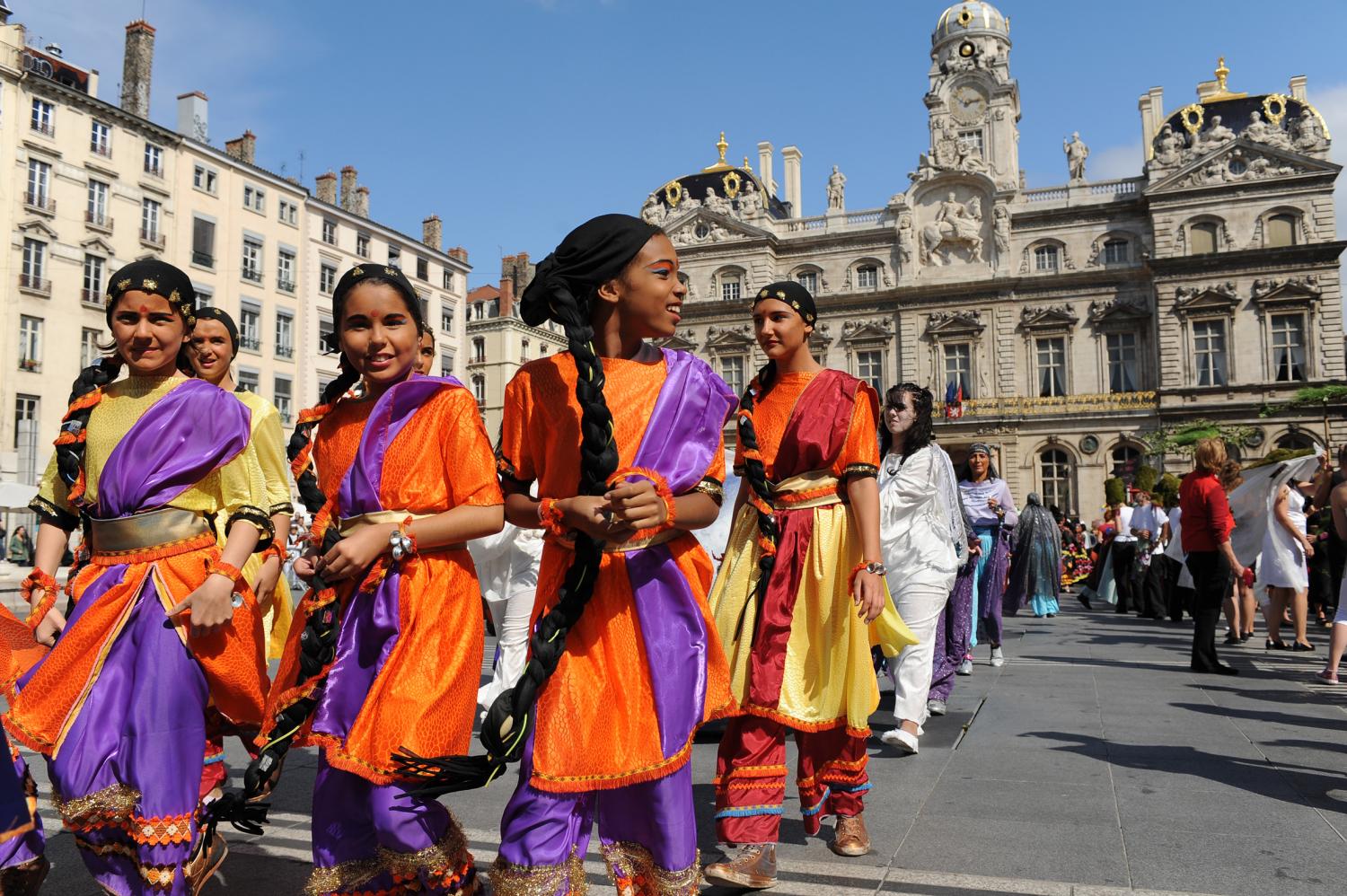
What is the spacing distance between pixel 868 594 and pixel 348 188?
155ft

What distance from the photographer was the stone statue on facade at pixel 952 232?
43.5m

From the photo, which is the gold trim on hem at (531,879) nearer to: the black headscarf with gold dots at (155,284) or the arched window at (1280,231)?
the black headscarf with gold dots at (155,284)

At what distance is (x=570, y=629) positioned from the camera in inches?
99.4

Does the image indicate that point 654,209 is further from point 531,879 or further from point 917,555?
point 531,879

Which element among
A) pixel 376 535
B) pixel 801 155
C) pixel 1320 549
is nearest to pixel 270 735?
pixel 376 535

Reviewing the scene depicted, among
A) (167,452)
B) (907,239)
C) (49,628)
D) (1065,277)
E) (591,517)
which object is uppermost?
(907,239)

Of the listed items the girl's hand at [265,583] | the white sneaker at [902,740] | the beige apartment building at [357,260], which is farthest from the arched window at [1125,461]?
the girl's hand at [265,583]

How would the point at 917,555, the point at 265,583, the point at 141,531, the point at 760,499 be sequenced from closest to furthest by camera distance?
1. the point at 141,531
2. the point at 265,583
3. the point at 760,499
4. the point at 917,555

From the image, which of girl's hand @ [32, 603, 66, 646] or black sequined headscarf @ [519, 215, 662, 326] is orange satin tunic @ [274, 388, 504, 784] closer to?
black sequined headscarf @ [519, 215, 662, 326]

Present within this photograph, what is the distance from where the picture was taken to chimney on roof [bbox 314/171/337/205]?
146 ft

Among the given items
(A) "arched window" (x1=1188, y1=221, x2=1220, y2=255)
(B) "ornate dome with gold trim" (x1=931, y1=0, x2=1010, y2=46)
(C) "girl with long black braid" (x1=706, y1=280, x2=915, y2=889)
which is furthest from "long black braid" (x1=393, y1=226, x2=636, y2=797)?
(B) "ornate dome with gold trim" (x1=931, y1=0, x2=1010, y2=46)

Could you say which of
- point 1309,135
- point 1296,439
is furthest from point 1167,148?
point 1296,439

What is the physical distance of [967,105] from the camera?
4519 centimetres

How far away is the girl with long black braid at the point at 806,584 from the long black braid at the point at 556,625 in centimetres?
145
